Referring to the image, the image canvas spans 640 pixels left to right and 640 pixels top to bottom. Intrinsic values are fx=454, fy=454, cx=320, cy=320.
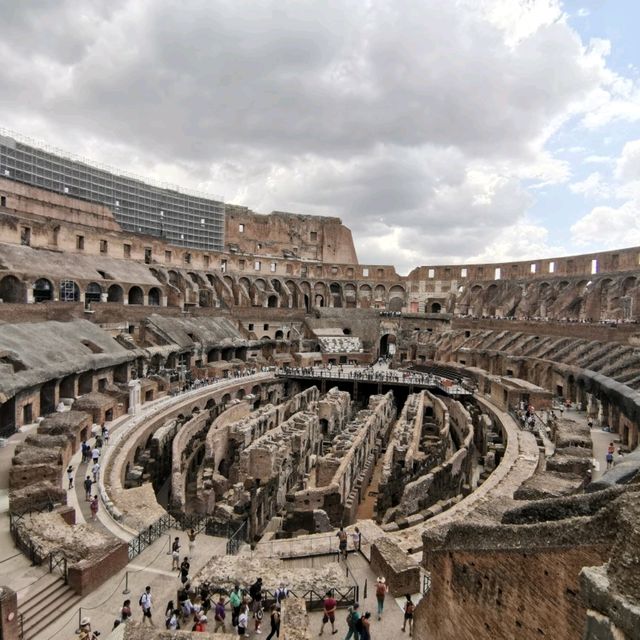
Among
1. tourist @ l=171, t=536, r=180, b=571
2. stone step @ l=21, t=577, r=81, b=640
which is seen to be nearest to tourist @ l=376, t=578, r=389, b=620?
tourist @ l=171, t=536, r=180, b=571

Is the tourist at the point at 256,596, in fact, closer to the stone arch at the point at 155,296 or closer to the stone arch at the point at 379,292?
the stone arch at the point at 155,296

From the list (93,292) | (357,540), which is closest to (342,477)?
(357,540)

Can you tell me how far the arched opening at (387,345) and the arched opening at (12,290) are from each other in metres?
34.4

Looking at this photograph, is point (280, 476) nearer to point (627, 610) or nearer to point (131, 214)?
point (627, 610)

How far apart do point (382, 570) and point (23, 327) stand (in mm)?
22503

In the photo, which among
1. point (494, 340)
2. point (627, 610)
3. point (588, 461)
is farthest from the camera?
point (494, 340)

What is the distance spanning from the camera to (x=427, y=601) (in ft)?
24.9

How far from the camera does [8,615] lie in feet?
23.9

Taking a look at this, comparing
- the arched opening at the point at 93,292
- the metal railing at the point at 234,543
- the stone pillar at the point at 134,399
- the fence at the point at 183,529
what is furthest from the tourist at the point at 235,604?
the arched opening at the point at 93,292

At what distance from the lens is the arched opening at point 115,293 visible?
39.1m

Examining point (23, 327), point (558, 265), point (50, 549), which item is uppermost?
point (558, 265)

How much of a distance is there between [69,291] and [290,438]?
24.0 m

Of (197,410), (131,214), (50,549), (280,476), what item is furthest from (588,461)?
(131,214)

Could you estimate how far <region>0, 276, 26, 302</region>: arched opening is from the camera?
30475 mm
